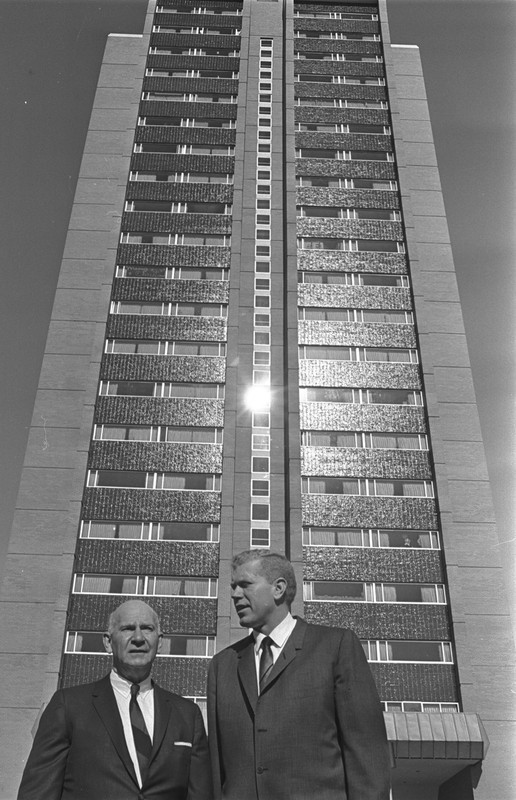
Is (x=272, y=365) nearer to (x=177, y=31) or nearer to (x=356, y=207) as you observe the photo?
(x=356, y=207)

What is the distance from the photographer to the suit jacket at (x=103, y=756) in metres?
5.68

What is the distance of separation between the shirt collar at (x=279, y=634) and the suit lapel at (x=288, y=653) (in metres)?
0.04

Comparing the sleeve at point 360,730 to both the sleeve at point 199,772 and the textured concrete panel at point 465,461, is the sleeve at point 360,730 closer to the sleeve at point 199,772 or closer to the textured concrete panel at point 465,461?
the sleeve at point 199,772

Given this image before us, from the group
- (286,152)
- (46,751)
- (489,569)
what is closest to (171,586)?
(489,569)

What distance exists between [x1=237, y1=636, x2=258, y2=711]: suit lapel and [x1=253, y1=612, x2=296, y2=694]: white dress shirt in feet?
0.12

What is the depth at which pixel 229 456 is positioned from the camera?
42625 millimetres

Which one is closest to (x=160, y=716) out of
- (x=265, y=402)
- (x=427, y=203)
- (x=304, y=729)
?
(x=304, y=729)

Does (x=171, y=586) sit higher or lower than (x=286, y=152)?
lower

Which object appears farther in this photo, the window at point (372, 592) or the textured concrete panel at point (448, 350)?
the textured concrete panel at point (448, 350)

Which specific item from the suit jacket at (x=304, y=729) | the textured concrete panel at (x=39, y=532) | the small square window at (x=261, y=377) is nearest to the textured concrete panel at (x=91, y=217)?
the small square window at (x=261, y=377)

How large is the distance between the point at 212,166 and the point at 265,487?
23029mm

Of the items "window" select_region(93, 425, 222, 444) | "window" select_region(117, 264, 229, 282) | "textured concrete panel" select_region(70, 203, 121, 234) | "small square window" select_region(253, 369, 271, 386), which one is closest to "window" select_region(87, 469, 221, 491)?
"window" select_region(93, 425, 222, 444)

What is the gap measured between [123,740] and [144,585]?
3397 centimetres

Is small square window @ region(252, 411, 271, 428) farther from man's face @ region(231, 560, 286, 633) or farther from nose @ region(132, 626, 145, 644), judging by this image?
man's face @ region(231, 560, 286, 633)
